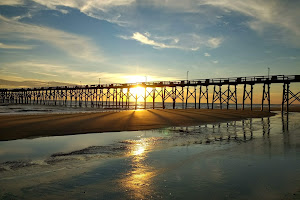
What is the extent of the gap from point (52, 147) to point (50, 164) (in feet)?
8.06

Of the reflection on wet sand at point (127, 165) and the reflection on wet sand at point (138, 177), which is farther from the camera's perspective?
the reflection on wet sand at point (127, 165)

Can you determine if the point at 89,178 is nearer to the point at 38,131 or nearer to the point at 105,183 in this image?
the point at 105,183

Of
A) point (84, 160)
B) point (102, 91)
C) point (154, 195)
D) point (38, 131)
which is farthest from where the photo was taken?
point (102, 91)

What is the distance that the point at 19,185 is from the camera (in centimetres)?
457

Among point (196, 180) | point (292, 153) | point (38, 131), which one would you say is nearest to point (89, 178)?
point (196, 180)

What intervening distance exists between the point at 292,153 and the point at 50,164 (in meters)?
7.94

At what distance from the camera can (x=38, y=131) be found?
11844mm

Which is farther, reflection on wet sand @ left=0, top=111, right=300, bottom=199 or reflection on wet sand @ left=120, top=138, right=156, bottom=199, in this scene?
reflection on wet sand @ left=0, top=111, right=300, bottom=199

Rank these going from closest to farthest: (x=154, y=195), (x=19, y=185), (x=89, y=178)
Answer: (x=154, y=195) → (x=19, y=185) → (x=89, y=178)

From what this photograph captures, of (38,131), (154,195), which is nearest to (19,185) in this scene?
(154,195)

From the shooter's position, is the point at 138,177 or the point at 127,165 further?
the point at 127,165

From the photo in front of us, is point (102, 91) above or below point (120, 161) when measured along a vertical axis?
above

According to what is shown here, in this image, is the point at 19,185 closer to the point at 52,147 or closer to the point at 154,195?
the point at 154,195

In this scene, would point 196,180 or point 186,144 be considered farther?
point 186,144
